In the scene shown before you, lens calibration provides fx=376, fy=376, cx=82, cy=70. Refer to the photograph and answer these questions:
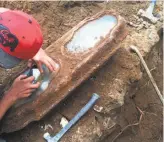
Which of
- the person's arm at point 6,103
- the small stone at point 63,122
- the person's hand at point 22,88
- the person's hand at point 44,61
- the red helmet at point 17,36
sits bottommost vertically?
the small stone at point 63,122

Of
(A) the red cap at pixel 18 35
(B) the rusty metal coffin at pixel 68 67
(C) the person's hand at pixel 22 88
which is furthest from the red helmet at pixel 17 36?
(B) the rusty metal coffin at pixel 68 67

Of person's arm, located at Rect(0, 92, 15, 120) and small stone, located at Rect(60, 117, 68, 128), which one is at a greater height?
person's arm, located at Rect(0, 92, 15, 120)

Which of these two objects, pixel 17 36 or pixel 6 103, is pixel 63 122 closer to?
pixel 6 103

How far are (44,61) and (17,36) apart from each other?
1.40 feet

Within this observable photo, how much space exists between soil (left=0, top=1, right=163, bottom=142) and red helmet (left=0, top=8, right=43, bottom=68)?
57cm

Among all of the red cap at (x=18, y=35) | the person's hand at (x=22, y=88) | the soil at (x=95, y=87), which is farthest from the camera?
the soil at (x=95, y=87)

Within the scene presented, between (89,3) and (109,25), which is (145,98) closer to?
(109,25)

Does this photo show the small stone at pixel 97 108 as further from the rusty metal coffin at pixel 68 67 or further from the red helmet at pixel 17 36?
the red helmet at pixel 17 36

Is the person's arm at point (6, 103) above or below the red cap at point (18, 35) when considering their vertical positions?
below

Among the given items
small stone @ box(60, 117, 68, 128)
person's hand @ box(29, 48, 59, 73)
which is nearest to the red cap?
person's hand @ box(29, 48, 59, 73)

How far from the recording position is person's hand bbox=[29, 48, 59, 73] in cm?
250

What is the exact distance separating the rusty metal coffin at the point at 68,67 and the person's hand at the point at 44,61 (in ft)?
0.13

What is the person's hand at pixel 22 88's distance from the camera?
8.03 ft

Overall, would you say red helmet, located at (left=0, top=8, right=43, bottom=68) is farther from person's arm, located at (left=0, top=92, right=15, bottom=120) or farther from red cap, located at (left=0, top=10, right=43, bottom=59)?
person's arm, located at (left=0, top=92, right=15, bottom=120)
